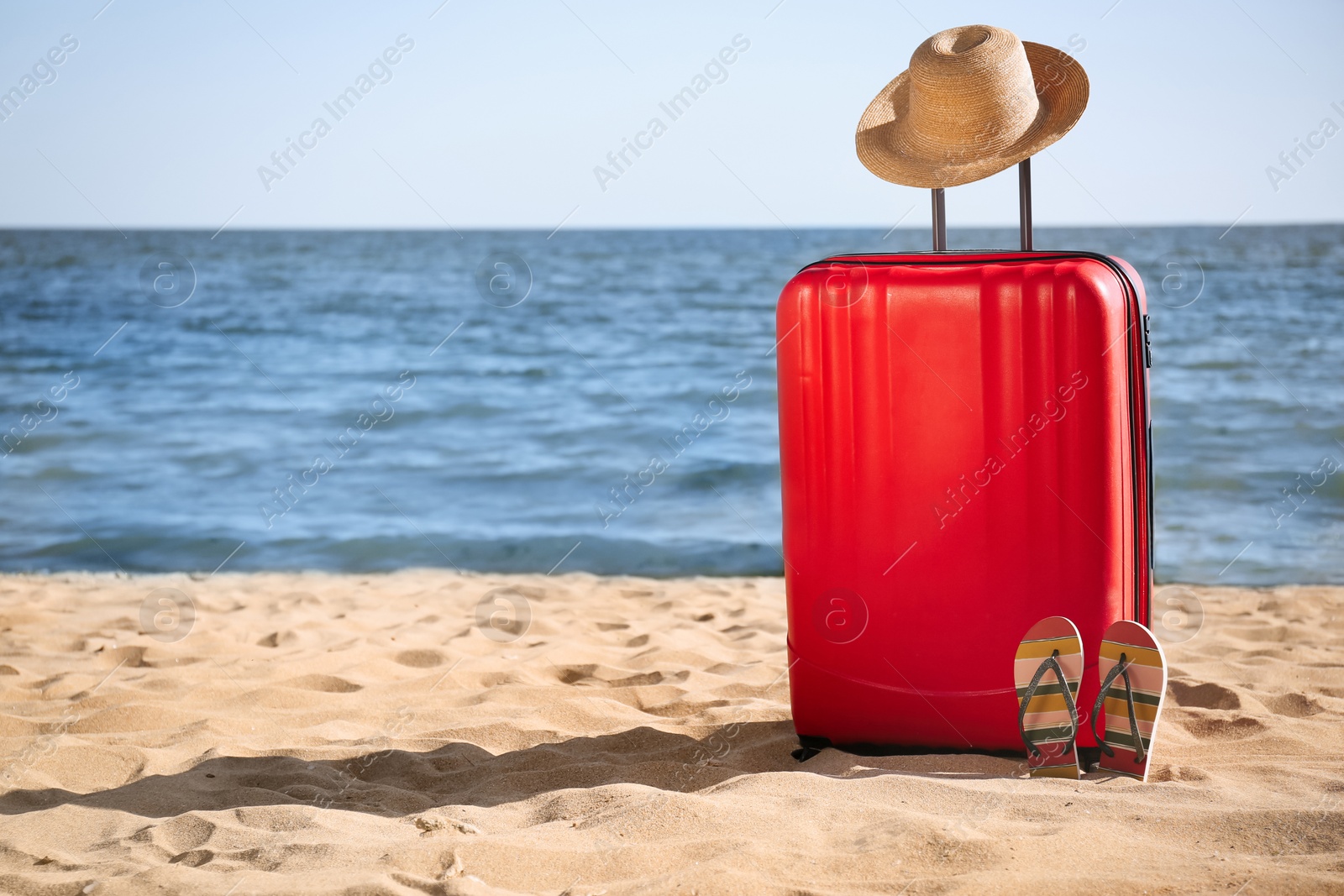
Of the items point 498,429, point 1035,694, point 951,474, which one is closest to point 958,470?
point 951,474

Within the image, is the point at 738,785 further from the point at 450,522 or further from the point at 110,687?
the point at 450,522

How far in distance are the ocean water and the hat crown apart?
3.34m

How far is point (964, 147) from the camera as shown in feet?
8.05

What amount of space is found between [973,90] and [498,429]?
7.23 m

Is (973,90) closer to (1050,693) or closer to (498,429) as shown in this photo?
(1050,693)

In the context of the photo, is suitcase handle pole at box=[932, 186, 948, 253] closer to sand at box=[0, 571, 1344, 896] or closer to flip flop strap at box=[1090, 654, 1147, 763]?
flip flop strap at box=[1090, 654, 1147, 763]

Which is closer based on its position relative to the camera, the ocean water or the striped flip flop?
the striped flip flop

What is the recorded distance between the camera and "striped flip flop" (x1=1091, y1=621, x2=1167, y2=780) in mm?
2266

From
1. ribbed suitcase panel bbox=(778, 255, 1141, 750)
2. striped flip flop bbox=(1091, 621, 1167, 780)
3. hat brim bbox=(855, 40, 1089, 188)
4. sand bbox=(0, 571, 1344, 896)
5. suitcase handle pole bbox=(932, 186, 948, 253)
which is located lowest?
sand bbox=(0, 571, 1344, 896)

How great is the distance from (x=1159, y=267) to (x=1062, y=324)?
78.5ft

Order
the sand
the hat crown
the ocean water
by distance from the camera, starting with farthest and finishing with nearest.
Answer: the ocean water < the hat crown < the sand

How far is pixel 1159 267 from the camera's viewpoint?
23.3m

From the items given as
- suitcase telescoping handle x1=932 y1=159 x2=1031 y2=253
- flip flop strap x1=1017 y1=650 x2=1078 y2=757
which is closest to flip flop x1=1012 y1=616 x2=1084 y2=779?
flip flop strap x1=1017 y1=650 x2=1078 y2=757

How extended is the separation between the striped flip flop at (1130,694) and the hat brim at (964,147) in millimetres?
1170
